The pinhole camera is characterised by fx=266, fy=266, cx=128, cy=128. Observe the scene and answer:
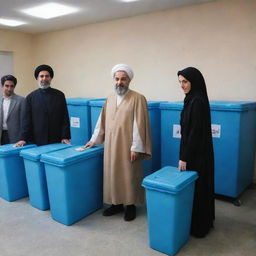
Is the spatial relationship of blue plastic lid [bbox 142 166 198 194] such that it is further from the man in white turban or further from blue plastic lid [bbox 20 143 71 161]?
blue plastic lid [bbox 20 143 71 161]

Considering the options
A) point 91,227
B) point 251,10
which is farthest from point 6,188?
point 251,10

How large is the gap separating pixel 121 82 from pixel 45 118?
1.17 metres

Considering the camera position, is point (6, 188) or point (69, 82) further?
point (69, 82)

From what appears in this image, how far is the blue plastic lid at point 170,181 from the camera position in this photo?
6.77 feet

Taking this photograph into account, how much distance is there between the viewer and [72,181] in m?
2.63

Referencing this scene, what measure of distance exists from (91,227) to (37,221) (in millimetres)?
598

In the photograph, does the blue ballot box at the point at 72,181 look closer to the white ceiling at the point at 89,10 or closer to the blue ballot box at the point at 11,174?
A: the blue ballot box at the point at 11,174

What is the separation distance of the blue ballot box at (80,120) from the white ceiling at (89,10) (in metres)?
1.30

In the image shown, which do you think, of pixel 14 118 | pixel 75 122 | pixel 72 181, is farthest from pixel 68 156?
pixel 75 122

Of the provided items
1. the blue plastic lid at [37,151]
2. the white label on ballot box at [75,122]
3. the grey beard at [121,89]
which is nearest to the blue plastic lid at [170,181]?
the grey beard at [121,89]

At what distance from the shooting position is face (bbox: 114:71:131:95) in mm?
2664

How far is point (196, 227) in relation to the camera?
8.04ft

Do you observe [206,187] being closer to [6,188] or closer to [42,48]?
[6,188]

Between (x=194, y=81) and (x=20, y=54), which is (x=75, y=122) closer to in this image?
(x=194, y=81)
